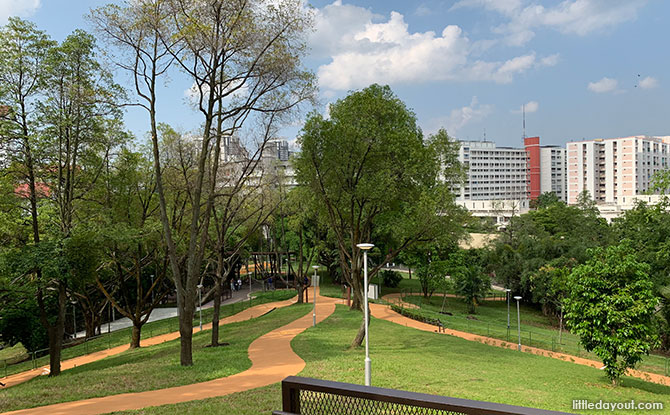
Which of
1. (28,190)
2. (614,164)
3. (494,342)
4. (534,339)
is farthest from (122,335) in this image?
(614,164)

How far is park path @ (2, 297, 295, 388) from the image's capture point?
17.8 meters

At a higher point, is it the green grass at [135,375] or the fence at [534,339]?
the green grass at [135,375]

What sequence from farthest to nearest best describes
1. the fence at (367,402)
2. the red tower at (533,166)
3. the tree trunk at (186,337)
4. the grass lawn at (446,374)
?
the red tower at (533,166)
the tree trunk at (186,337)
the grass lawn at (446,374)
the fence at (367,402)

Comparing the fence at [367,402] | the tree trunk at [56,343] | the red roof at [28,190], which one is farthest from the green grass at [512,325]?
the red roof at [28,190]

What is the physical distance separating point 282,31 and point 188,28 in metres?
2.98

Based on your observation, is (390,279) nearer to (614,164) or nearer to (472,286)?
(472,286)

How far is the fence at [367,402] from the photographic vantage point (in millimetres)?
3592

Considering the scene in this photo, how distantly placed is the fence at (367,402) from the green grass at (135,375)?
27.5 feet

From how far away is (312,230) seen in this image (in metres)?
36.5

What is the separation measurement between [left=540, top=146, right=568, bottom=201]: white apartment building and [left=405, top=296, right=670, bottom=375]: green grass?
9842cm

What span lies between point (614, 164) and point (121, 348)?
112 m

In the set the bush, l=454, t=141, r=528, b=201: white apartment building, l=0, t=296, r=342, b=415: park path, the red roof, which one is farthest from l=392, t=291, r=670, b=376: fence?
l=454, t=141, r=528, b=201: white apartment building

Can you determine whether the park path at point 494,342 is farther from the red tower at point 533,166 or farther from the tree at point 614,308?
the red tower at point 533,166

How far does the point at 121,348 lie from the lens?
22.4 m
